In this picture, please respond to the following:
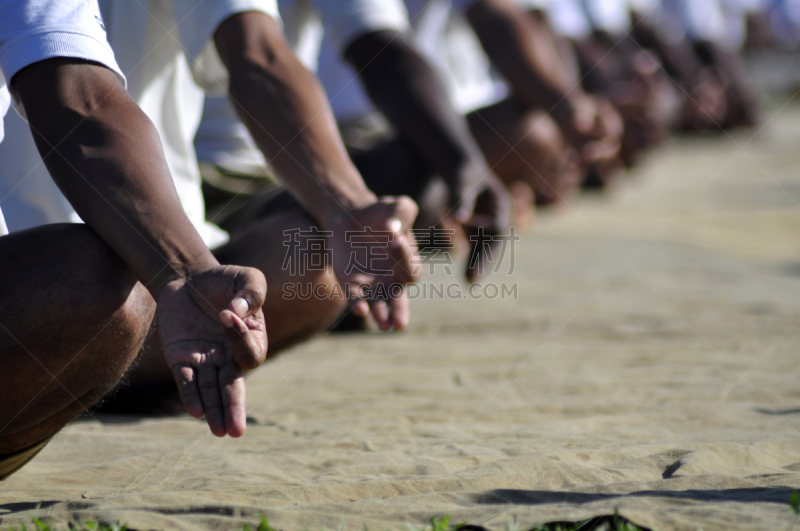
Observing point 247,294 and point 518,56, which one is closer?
point 247,294

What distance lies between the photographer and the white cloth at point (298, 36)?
2.96 metres

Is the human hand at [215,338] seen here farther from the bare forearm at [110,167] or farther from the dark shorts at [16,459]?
the dark shorts at [16,459]

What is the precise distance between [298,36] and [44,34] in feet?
5.75

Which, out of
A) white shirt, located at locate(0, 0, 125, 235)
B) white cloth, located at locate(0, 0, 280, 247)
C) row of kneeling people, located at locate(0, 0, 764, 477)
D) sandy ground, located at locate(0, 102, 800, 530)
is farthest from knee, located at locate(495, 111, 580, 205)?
white shirt, located at locate(0, 0, 125, 235)

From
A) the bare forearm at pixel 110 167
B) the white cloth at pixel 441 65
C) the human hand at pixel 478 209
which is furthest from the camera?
the white cloth at pixel 441 65

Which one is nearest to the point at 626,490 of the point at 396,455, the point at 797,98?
the point at 396,455

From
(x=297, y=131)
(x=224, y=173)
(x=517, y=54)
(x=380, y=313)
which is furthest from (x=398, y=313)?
(x=517, y=54)

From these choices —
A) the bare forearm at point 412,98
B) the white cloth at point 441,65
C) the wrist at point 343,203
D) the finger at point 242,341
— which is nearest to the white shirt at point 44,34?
the finger at point 242,341

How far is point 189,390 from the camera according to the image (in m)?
1.34

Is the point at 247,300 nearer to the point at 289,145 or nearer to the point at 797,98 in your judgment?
the point at 289,145

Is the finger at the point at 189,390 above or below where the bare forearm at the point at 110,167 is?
below

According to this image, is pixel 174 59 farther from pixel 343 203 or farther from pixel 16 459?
pixel 16 459

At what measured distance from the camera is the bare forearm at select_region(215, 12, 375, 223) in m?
2.17

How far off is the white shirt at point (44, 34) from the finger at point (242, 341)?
591mm
